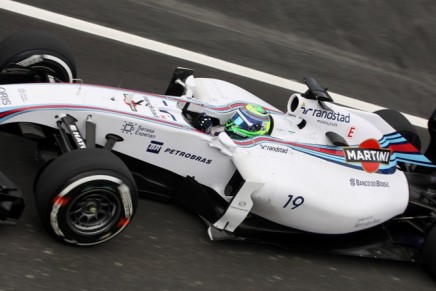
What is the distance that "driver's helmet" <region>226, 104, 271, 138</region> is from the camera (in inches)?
185

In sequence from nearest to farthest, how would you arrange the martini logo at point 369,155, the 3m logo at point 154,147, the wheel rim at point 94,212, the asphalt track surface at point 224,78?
1. the wheel rim at point 94,212
2. the asphalt track surface at point 224,78
3. the 3m logo at point 154,147
4. the martini logo at point 369,155

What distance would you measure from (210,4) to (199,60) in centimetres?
172

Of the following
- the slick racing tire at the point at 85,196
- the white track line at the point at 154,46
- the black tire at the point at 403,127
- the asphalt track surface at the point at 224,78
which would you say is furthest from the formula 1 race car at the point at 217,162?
the white track line at the point at 154,46

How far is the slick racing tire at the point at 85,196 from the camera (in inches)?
143

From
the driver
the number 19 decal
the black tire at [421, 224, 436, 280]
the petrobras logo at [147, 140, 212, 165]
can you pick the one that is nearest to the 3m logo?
the petrobras logo at [147, 140, 212, 165]

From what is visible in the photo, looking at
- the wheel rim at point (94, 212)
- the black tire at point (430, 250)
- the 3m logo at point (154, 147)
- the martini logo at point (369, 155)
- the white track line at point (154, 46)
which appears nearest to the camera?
the wheel rim at point (94, 212)

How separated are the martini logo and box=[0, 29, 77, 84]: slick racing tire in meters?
2.35

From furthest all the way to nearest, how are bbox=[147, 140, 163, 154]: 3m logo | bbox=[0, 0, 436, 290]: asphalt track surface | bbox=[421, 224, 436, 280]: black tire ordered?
1. bbox=[421, 224, 436, 280]: black tire
2. bbox=[147, 140, 163, 154]: 3m logo
3. bbox=[0, 0, 436, 290]: asphalt track surface

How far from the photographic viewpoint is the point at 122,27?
7.82 metres

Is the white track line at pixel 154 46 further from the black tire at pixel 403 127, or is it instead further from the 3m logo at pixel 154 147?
the 3m logo at pixel 154 147

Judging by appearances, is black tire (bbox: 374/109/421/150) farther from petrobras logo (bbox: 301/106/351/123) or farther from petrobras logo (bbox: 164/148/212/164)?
petrobras logo (bbox: 164/148/212/164)

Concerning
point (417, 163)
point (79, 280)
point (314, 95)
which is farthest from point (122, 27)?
point (79, 280)

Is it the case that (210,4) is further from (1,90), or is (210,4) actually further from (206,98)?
(1,90)

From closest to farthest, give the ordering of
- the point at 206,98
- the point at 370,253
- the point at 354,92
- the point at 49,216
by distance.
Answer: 1. the point at 49,216
2. the point at 370,253
3. the point at 206,98
4. the point at 354,92
